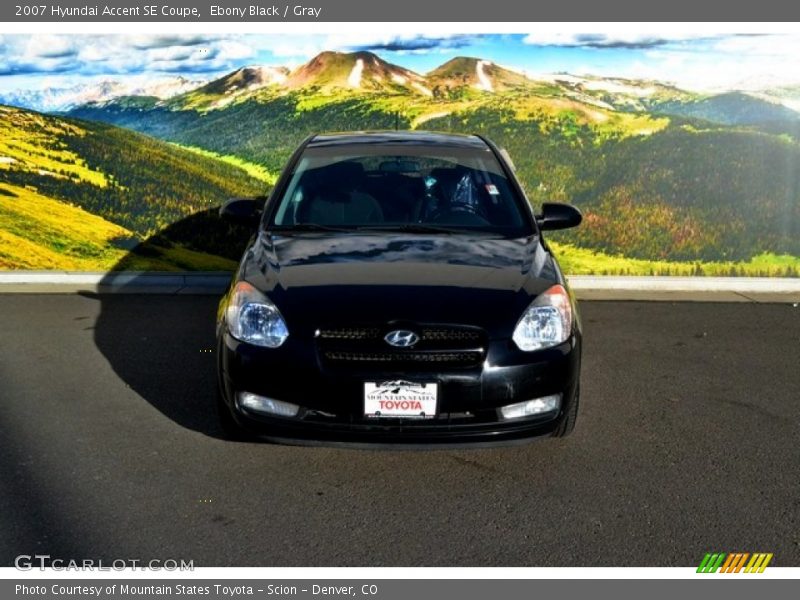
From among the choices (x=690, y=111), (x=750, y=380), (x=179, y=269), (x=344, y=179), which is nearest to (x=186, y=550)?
(x=344, y=179)

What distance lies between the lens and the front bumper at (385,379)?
13.4ft

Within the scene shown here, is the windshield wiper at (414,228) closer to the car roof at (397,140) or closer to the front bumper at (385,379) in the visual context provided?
the car roof at (397,140)

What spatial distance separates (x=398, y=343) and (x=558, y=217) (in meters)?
2.01

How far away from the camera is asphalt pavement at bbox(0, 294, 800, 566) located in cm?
370

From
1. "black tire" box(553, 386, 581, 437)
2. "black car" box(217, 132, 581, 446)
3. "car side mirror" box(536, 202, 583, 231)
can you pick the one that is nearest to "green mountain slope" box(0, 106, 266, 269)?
"car side mirror" box(536, 202, 583, 231)

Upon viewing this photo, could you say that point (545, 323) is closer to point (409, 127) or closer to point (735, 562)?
point (735, 562)

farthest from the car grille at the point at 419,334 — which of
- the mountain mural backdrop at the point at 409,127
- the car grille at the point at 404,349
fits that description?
the mountain mural backdrop at the point at 409,127

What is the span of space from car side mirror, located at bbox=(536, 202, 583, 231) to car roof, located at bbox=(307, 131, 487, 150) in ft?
2.21

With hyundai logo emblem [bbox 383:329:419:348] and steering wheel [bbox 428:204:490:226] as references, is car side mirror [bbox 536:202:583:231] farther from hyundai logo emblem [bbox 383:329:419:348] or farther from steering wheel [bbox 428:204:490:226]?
hyundai logo emblem [bbox 383:329:419:348]

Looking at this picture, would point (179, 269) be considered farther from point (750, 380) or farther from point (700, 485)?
point (700, 485)
